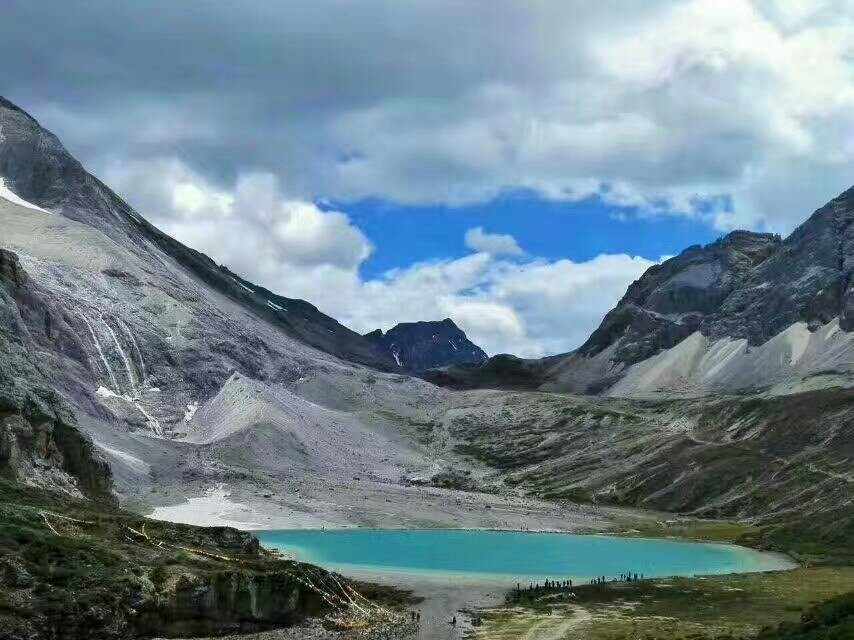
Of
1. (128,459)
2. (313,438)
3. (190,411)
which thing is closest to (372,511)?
(128,459)

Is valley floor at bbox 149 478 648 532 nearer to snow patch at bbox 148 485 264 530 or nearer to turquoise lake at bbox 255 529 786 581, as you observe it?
snow patch at bbox 148 485 264 530

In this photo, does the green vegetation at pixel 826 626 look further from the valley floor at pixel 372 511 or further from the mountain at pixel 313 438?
the valley floor at pixel 372 511

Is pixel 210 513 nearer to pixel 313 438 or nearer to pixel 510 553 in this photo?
pixel 510 553

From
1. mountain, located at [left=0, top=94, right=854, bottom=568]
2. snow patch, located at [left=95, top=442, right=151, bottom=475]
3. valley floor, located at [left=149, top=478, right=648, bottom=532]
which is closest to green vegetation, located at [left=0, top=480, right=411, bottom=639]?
mountain, located at [left=0, top=94, right=854, bottom=568]

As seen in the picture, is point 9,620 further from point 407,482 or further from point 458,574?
point 407,482

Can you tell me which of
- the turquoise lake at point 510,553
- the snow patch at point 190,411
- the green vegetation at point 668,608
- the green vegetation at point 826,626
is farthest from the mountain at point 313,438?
the green vegetation at point 826,626

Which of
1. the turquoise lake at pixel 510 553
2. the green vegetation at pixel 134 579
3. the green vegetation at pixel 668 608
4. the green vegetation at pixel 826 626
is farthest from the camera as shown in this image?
the turquoise lake at pixel 510 553

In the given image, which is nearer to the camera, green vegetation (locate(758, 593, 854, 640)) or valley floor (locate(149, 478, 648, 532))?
green vegetation (locate(758, 593, 854, 640))

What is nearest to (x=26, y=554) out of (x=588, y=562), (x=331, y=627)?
(x=331, y=627)
